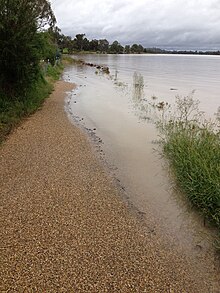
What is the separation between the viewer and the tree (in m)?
10.3

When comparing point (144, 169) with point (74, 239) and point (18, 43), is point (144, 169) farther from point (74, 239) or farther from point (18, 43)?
point (18, 43)

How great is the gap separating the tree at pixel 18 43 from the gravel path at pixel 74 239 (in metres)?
5.52

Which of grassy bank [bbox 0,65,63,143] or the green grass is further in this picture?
grassy bank [bbox 0,65,63,143]

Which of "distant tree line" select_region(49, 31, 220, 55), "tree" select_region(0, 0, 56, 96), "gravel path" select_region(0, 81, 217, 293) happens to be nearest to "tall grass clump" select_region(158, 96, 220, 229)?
"gravel path" select_region(0, 81, 217, 293)

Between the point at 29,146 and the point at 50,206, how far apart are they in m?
3.36

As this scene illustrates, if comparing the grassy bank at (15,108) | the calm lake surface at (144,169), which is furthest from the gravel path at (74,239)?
the grassy bank at (15,108)

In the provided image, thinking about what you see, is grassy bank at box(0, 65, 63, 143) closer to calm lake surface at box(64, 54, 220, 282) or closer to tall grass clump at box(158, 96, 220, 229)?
calm lake surface at box(64, 54, 220, 282)

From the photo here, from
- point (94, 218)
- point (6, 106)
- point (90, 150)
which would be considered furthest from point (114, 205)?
point (6, 106)

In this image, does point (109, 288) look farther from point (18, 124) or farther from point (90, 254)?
point (18, 124)

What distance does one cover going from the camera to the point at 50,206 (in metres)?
5.05

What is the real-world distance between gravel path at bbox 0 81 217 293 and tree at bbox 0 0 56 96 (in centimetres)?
552

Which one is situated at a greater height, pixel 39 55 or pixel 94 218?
pixel 39 55

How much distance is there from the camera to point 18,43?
10578 mm

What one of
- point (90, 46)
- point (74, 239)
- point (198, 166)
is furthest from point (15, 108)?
point (90, 46)
